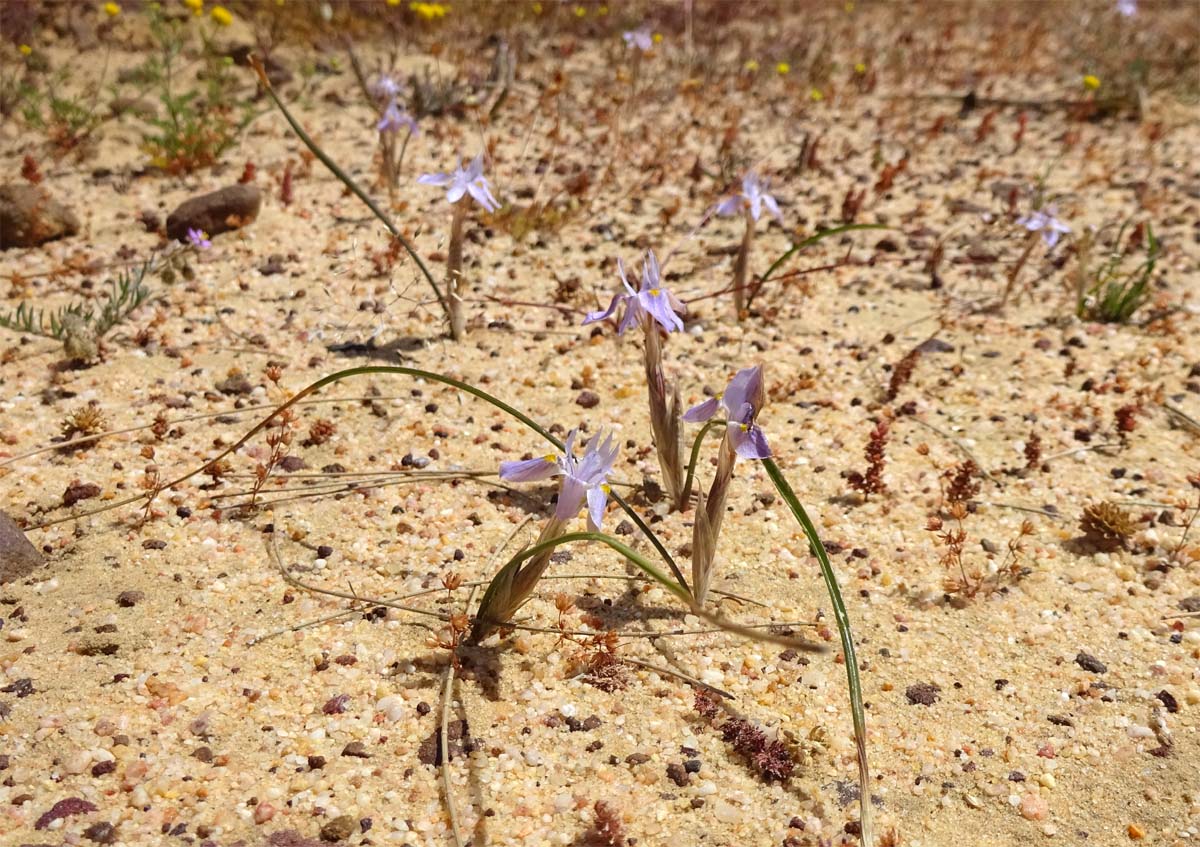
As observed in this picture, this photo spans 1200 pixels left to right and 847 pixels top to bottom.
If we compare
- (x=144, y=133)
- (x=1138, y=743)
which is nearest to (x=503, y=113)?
(x=144, y=133)

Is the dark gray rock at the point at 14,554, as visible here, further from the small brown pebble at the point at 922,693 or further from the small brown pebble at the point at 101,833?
the small brown pebble at the point at 922,693

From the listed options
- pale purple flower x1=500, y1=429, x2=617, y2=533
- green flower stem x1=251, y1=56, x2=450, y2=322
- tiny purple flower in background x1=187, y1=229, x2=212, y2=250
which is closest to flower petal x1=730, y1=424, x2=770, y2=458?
pale purple flower x1=500, y1=429, x2=617, y2=533

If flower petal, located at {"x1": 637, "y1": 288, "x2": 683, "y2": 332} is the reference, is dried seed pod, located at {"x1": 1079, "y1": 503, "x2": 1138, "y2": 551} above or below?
below

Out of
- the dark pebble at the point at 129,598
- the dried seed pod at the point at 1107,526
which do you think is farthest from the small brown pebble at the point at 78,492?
the dried seed pod at the point at 1107,526

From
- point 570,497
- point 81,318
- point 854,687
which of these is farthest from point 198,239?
point 854,687

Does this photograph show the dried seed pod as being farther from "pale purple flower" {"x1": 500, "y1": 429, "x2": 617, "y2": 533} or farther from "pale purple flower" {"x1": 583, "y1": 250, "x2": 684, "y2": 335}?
"pale purple flower" {"x1": 500, "y1": 429, "x2": 617, "y2": 533}

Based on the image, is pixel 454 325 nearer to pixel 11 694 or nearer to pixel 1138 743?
pixel 11 694
